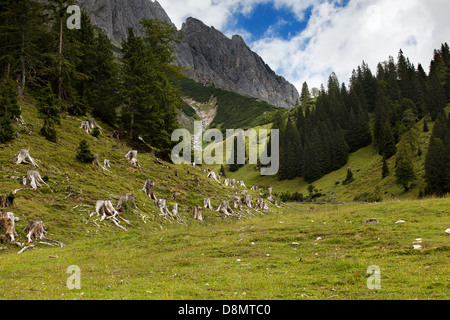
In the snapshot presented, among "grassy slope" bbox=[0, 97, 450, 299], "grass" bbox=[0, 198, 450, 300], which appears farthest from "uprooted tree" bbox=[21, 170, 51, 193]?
"grass" bbox=[0, 198, 450, 300]

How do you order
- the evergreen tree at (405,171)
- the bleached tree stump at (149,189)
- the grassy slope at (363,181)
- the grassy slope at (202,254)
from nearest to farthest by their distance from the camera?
the grassy slope at (202,254)
the bleached tree stump at (149,189)
the evergreen tree at (405,171)
the grassy slope at (363,181)

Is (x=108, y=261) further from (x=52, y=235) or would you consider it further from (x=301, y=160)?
(x=301, y=160)

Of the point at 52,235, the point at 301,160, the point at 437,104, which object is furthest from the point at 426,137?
the point at 52,235

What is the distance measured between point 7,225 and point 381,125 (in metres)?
121

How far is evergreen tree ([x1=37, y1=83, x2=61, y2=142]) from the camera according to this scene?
30.2 metres

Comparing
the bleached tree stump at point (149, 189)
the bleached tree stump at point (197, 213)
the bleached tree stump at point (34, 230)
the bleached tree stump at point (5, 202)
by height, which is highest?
the bleached tree stump at point (149, 189)

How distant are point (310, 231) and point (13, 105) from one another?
30.8 m

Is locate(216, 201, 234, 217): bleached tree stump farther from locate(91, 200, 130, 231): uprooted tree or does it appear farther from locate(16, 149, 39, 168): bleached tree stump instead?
locate(16, 149, 39, 168): bleached tree stump

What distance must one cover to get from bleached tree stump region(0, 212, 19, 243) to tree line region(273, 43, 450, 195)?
75879 mm

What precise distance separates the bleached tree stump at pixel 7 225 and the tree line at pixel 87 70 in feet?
56.2

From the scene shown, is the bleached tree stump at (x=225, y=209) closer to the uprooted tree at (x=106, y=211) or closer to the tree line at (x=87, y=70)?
the uprooted tree at (x=106, y=211)

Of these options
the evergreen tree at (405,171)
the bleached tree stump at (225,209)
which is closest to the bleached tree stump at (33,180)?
the bleached tree stump at (225,209)

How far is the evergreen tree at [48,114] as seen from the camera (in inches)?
1190

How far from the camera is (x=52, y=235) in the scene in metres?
18.6
